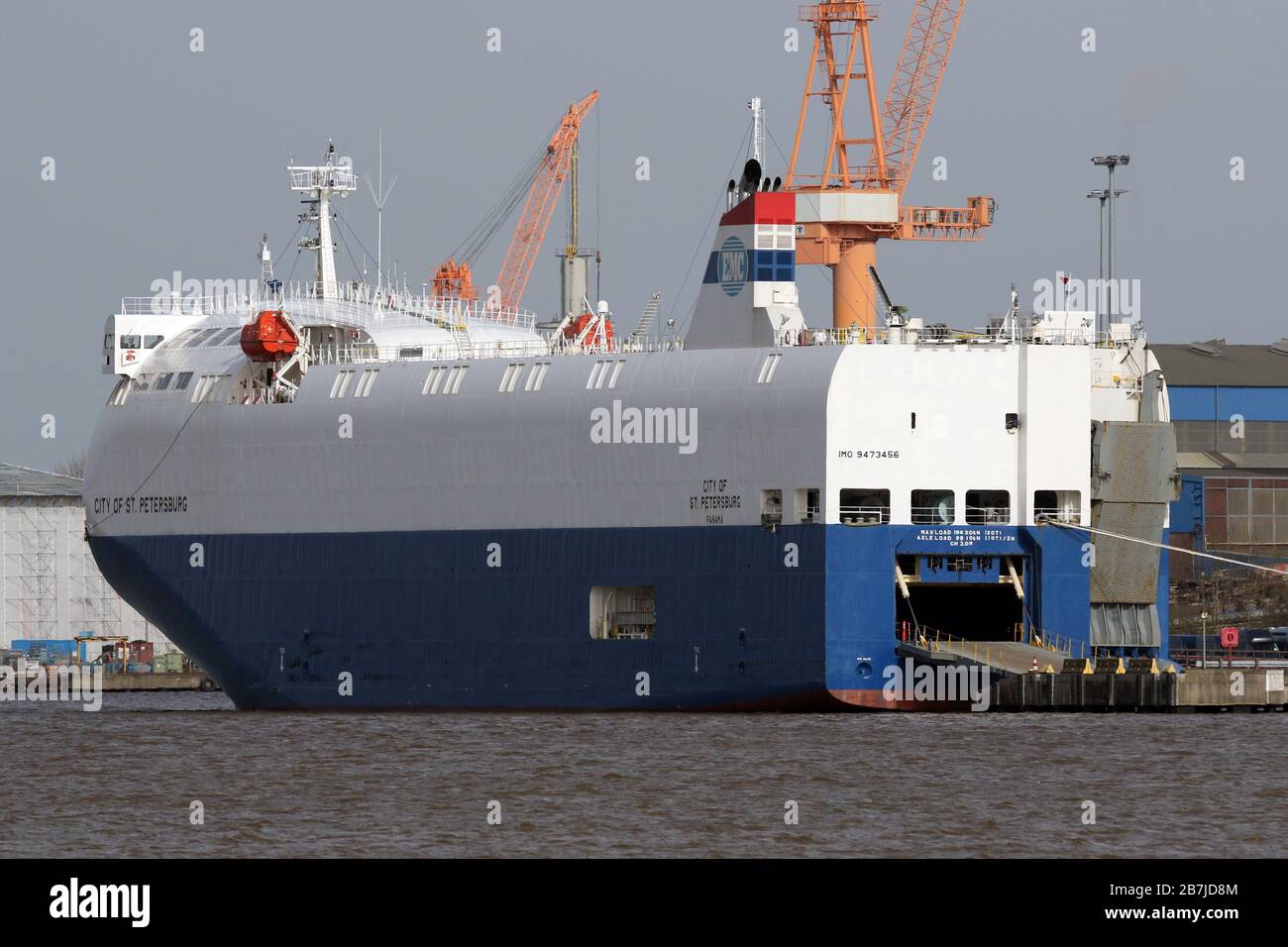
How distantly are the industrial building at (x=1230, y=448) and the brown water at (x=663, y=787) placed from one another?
63.8m

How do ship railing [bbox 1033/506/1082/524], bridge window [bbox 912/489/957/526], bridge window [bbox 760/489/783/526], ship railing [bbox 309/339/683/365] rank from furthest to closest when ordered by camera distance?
1. ship railing [bbox 309/339/683/365]
2. ship railing [bbox 1033/506/1082/524]
3. bridge window [bbox 760/489/783/526]
4. bridge window [bbox 912/489/957/526]

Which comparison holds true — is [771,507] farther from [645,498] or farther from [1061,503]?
[1061,503]

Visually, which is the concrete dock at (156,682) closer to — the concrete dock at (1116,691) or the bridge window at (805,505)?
the bridge window at (805,505)

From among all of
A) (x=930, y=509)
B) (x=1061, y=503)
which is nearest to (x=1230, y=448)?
(x=1061, y=503)

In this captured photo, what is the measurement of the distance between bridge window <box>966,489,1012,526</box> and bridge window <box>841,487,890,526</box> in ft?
7.17

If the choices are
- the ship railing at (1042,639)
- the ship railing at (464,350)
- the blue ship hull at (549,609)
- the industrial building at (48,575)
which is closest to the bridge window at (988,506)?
the blue ship hull at (549,609)

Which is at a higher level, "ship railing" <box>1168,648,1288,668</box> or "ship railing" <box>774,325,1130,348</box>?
"ship railing" <box>774,325,1130,348</box>

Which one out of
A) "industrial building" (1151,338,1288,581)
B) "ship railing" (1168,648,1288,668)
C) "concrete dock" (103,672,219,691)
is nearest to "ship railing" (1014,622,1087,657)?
"ship railing" (1168,648,1288,668)

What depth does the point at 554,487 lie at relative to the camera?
244 feet

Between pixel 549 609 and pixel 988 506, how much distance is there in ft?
41.6

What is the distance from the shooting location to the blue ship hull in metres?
69.1

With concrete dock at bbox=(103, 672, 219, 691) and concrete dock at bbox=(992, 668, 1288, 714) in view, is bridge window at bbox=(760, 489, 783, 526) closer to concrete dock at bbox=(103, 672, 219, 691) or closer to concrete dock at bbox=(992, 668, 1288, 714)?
concrete dock at bbox=(992, 668, 1288, 714)

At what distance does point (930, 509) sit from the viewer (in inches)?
2731
